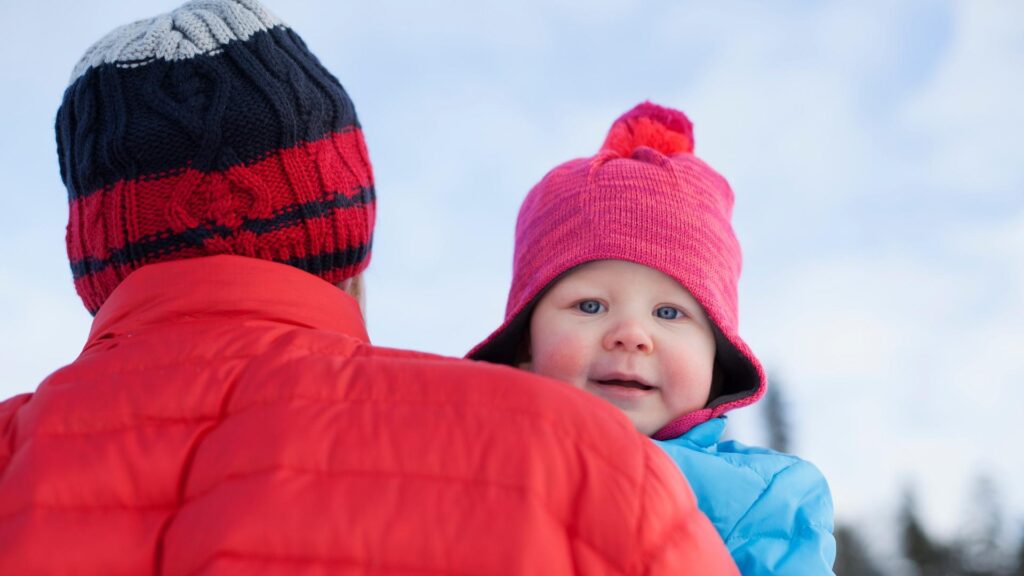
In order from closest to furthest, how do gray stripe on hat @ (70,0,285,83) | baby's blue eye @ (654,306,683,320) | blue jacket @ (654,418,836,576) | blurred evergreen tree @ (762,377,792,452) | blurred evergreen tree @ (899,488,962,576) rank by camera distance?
gray stripe on hat @ (70,0,285,83) < blue jacket @ (654,418,836,576) < baby's blue eye @ (654,306,683,320) < blurred evergreen tree @ (899,488,962,576) < blurred evergreen tree @ (762,377,792,452)

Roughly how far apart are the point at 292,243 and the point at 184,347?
45cm

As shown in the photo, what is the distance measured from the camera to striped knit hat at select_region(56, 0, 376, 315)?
228 centimetres

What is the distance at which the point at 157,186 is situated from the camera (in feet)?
7.51

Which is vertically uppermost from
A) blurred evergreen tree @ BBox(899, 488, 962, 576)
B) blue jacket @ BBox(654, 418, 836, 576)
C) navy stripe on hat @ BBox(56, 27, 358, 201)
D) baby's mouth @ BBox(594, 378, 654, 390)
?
navy stripe on hat @ BBox(56, 27, 358, 201)

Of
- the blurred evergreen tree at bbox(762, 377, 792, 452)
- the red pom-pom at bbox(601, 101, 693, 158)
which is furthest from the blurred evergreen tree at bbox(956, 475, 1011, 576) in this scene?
the red pom-pom at bbox(601, 101, 693, 158)

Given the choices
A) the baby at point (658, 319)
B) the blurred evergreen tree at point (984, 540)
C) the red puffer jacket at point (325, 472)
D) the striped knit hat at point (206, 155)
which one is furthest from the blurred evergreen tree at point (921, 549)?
the red puffer jacket at point (325, 472)

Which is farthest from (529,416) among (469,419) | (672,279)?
(672,279)

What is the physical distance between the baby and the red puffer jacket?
1.16 meters

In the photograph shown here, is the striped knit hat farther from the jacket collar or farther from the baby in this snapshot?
the baby

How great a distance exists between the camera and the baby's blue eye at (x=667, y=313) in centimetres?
350

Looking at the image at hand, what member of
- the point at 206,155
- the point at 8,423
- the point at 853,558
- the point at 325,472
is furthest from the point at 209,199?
the point at 853,558

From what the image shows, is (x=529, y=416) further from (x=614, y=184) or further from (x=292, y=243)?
(x=614, y=184)

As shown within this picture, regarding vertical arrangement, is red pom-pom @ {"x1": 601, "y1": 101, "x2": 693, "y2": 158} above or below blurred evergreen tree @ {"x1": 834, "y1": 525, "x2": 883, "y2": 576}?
above

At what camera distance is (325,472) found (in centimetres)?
171
